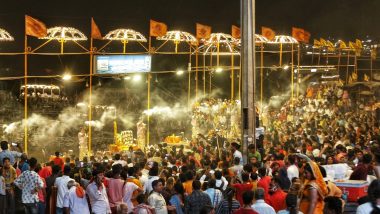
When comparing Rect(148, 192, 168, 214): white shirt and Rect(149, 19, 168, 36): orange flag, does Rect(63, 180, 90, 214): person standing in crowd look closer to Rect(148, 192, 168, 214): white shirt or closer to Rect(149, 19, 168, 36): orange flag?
Rect(148, 192, 168, 214): white shirt

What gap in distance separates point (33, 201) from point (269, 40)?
50.0ft

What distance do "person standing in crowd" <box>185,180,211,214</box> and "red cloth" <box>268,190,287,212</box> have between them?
1044 mm

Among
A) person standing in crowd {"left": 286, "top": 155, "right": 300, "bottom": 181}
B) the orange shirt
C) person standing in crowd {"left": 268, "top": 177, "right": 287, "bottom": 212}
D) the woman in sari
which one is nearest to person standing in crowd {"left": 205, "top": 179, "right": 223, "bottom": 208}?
the orange shirt

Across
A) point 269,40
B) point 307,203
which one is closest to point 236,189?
point 307,203

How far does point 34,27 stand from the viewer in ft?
57.0

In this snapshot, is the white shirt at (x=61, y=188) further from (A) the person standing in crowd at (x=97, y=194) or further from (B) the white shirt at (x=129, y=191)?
(B) the white shirt at (x=129, y=191)

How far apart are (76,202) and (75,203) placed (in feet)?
0.08

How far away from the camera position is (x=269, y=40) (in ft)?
80.5

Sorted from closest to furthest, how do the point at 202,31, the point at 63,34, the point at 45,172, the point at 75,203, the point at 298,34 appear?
the point at 75,203, the point at 45,172, the point at 63,34, the point at 202,31, the point at 298,34

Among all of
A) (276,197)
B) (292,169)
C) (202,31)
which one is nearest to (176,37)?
(202,31)

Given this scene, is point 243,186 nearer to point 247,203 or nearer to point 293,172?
point 293,172

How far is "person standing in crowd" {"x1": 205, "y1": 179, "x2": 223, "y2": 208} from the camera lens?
397 inches

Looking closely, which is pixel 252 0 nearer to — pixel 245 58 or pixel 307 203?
pixel 245 58

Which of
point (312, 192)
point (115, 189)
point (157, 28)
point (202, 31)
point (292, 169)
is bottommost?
point (115, 189)
